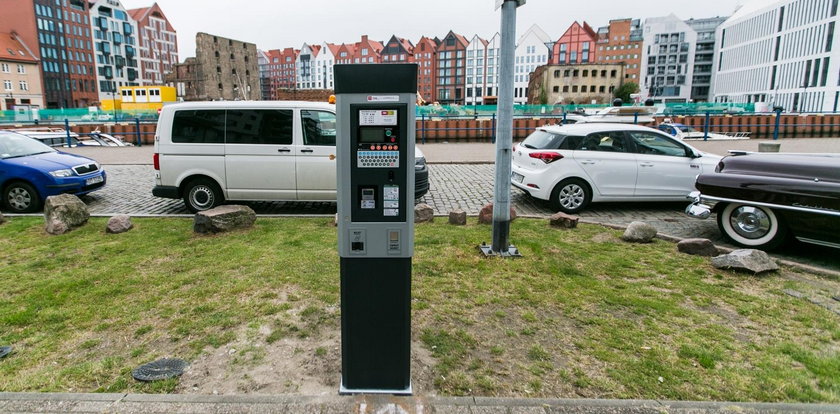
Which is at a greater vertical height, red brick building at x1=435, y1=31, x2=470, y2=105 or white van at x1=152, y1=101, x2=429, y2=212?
red brick building at x1=435, y1=31, x2=470, y2=105

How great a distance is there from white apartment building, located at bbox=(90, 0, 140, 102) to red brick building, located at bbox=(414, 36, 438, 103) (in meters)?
63.8

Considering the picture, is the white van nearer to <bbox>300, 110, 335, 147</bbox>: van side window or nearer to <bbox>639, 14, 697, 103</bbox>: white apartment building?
<bbox>300, 110, 335, 147</bbox>: van side window

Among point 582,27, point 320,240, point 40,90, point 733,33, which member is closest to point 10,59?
point 40,90

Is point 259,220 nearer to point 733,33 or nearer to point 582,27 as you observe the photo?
point 733,33

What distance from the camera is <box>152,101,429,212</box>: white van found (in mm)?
9078

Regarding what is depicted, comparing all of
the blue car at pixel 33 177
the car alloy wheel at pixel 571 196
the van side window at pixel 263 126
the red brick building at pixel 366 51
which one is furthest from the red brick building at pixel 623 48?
the blue car at pixel 33 177

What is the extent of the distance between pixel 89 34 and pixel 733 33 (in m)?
128

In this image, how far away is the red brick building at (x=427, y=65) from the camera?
134m

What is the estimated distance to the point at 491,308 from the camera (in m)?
4.96

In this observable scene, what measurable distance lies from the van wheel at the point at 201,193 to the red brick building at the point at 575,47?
13055 cm

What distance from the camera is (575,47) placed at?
431 feet

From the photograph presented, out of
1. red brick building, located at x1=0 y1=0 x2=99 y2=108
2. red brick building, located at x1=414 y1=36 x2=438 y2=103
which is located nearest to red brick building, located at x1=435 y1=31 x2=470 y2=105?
red brick building, located at x1=414 y1=36 x2=438 y2=103

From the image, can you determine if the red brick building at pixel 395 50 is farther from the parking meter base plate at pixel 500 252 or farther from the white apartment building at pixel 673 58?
the parking meter base plate at pixel 500 252

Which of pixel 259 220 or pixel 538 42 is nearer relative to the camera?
pixel 259 220
